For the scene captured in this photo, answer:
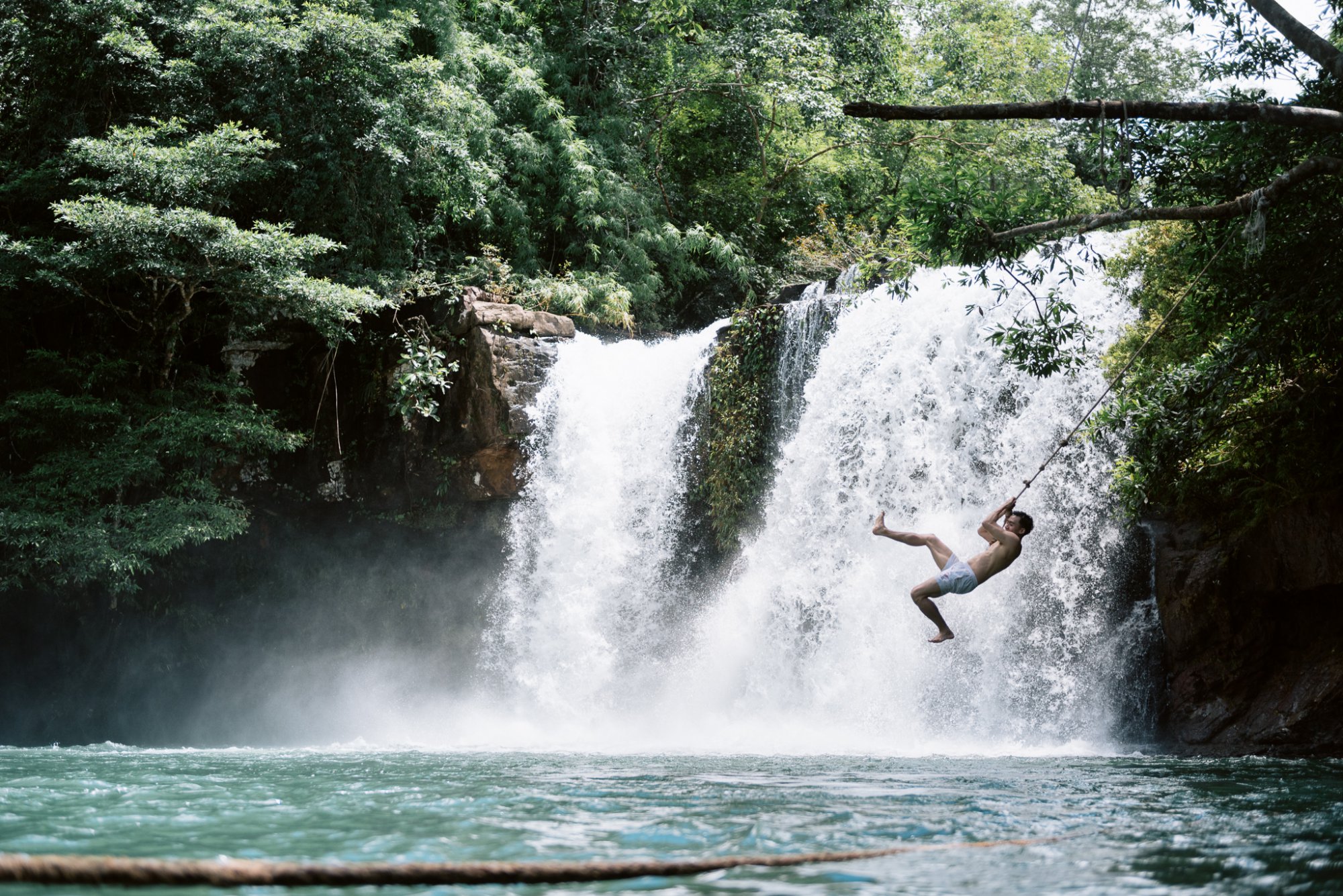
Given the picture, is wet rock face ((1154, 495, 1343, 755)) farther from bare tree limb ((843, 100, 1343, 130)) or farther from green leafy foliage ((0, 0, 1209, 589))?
bare tree limb ((843, 100, 1343, 130))

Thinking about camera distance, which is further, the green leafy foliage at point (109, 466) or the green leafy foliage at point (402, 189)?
the green leafy foliage at point (402, 189)

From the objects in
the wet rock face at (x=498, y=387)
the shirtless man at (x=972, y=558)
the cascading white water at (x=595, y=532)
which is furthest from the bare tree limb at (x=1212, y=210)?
the wet rock face at (x=498, y=387)

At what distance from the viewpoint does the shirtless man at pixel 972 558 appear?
8.09 metres

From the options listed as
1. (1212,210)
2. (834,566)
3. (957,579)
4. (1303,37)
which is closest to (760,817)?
(957,579)

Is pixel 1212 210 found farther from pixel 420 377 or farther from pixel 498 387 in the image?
pixel 420 377

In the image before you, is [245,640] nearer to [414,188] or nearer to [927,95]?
[414,188]

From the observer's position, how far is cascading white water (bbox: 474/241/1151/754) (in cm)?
1166

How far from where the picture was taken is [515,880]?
3.35m

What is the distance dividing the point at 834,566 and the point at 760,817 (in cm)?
806

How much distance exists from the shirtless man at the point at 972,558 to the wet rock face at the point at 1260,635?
3.54 meters

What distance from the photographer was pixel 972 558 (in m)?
8.26

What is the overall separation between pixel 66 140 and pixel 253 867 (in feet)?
48.8

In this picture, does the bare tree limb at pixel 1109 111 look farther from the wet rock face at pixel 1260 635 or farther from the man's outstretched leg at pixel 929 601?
the wet rock face at pixel 1260 635

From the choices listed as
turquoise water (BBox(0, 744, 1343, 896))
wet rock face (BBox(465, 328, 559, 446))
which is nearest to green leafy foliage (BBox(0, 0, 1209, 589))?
wet rock face (BBox(465, 328, 559, 446))
